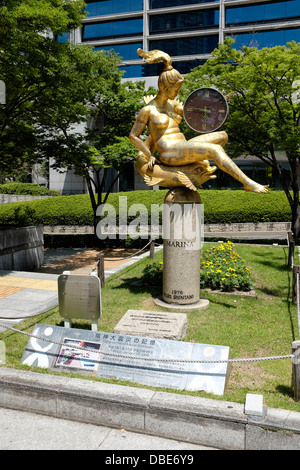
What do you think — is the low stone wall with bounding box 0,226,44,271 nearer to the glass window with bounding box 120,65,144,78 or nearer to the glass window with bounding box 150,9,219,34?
the glass window with bounding box 120,65,144,78

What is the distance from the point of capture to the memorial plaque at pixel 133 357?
543 centimetres

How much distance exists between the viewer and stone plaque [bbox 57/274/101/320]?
6754mm

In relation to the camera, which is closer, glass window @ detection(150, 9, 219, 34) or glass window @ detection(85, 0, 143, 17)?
glass window @ detection(150, 9, 219, 34)

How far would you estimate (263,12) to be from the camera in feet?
139

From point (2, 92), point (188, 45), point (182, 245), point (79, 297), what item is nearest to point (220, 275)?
point (182, 245)

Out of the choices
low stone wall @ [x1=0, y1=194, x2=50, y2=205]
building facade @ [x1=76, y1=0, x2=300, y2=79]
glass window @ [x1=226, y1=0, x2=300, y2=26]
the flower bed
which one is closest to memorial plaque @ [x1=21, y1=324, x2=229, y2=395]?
the flower bed

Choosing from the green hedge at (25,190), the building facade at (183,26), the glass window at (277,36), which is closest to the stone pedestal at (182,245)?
the building facade at (183,26)

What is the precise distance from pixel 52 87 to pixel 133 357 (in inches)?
408

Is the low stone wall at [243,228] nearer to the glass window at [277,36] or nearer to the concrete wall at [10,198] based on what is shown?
the concrete wall at [10,198]

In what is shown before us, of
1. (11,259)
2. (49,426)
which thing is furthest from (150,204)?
(49,426)

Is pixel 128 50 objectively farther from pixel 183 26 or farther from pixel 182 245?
pixel 182 245

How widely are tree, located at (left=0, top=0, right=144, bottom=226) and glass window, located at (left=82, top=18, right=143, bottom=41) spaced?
109 feet

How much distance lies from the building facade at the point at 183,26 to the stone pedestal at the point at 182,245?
3032cm

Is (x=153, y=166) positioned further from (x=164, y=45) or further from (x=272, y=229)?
(x=164, y=45)
